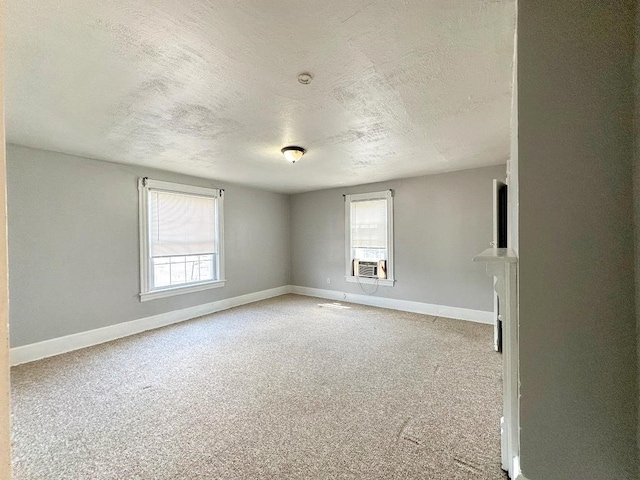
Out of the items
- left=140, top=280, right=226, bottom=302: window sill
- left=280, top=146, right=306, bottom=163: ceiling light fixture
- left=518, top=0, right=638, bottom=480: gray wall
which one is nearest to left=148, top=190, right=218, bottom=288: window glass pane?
left=140, top=280, right=226, bottom=302: window sill

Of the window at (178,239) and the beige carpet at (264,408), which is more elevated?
the window at (178,239)

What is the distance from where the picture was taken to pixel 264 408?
2254 millimetres

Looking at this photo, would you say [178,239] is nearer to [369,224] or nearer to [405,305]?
[369,224]

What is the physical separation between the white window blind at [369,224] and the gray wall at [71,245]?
125 inches

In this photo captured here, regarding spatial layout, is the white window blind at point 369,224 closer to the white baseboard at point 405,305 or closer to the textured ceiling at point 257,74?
the white baseboard at point 405,305

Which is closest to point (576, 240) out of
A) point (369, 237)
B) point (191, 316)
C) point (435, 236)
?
point (435, 236)

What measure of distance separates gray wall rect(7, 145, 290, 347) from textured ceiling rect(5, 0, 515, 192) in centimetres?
40

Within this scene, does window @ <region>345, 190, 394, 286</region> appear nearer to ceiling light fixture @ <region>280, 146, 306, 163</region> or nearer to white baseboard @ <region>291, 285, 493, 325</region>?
white baseboard @ <region>291, 285, 493, 325</region>

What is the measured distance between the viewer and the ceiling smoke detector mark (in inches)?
71.6

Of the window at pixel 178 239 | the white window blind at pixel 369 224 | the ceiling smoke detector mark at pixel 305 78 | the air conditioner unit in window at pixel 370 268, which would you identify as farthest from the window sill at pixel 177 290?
the ceiling smoke detector mark at pixel 305 78

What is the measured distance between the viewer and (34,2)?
1.28 m

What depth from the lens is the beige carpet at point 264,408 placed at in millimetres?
1708

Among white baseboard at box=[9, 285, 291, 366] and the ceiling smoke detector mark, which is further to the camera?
white baseboard at box=[9, 285, 291, 366]

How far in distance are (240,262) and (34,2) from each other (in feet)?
15.1
